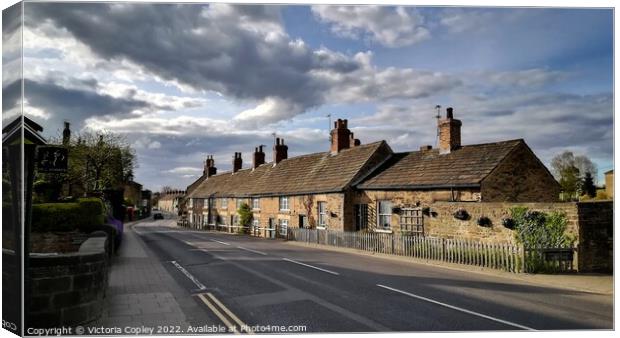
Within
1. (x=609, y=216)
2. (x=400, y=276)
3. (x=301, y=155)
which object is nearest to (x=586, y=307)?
(x=400, y=276)

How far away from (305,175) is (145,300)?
20.6 m

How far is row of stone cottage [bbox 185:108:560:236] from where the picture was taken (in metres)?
18.4

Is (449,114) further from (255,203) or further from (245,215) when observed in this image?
(245,215)

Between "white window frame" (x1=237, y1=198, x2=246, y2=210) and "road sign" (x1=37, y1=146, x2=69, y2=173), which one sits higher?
"road sign" (x1=37, y1=146, x2=69, y2=173)

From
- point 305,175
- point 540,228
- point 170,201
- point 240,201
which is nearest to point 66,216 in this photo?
point 540,228

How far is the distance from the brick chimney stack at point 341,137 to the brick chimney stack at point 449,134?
27.0ft

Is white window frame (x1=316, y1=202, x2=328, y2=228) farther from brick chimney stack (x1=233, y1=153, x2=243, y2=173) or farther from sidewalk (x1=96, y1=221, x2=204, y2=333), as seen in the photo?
brick chimney stack (x1=233, y1=153, x2=243, y2=173)

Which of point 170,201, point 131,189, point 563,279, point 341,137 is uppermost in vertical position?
point 341,137

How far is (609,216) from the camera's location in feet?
41.3

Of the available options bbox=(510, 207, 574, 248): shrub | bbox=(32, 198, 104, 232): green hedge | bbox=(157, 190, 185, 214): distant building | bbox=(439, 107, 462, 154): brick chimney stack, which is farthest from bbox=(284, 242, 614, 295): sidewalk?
bbox=(157, 190, 185, 214): distant building

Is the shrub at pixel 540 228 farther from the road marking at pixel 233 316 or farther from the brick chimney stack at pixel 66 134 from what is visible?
the brick chimney stack at pixel 66 134

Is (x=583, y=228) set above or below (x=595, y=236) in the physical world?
above

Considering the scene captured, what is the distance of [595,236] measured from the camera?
41.7ft

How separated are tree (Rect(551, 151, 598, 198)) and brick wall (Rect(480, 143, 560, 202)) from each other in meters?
0.66
